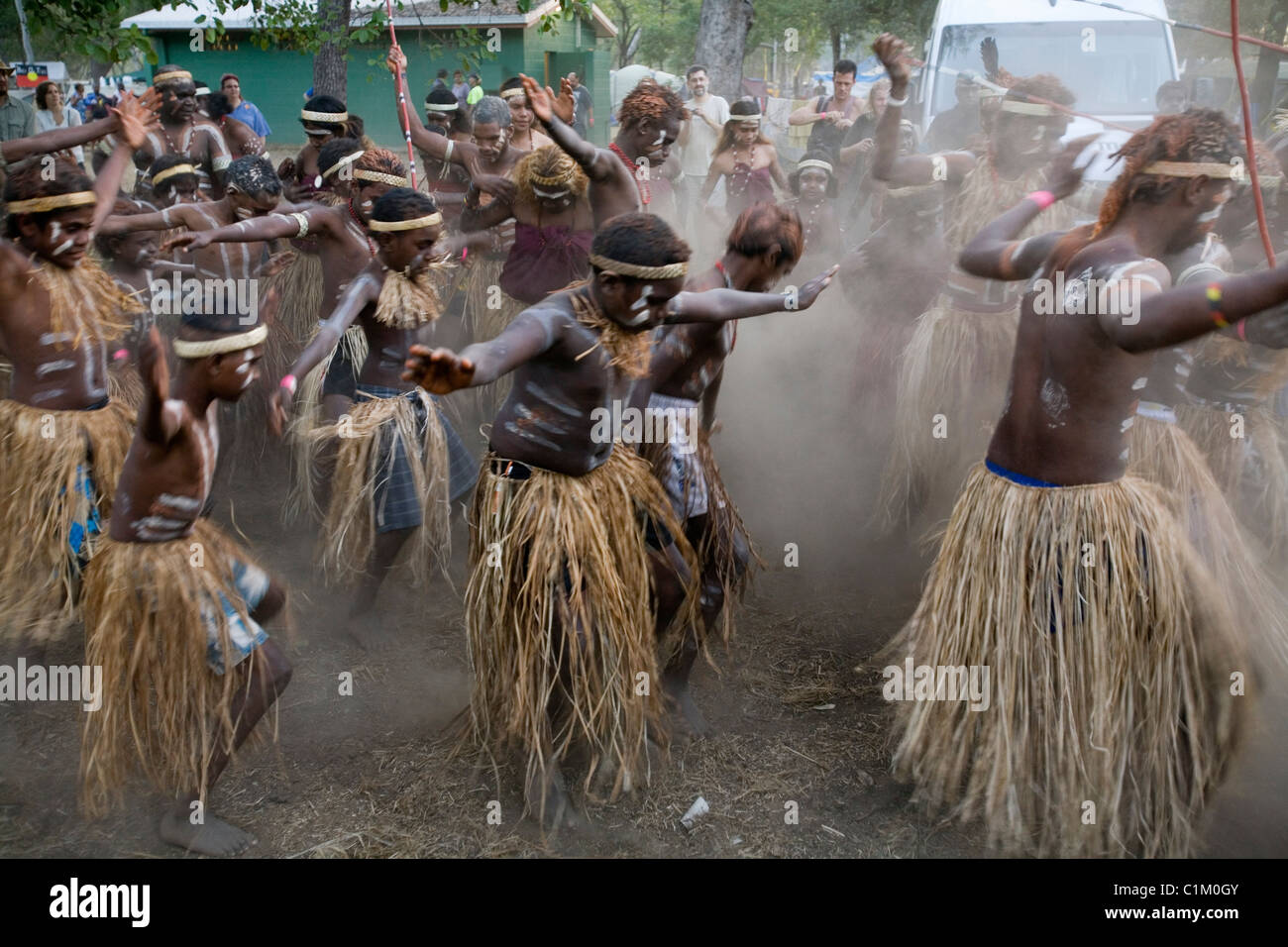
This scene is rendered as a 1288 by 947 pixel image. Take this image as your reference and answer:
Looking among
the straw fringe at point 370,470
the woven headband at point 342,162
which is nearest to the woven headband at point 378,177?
the woven headband at point 342,162

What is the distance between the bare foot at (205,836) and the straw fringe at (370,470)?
1195 millimetres

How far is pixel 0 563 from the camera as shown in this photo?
11.0 feet

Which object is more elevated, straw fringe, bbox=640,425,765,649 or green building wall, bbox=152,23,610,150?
green building wall, bbox=152,23,610,150

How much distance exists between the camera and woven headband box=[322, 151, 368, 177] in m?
4.61

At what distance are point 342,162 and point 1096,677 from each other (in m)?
3.81

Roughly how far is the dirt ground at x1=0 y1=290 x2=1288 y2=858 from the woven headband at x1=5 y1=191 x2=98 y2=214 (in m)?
1.52

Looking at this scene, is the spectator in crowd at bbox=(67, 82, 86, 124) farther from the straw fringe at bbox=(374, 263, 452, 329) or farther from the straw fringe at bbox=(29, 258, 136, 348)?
the straw fringe at bbox=(374, 263, 452, 329)

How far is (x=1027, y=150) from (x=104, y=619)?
414 cm

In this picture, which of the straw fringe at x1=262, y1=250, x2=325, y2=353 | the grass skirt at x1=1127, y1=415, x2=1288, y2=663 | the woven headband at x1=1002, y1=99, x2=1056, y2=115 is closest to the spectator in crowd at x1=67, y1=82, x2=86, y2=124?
the straw fringe at x1=262, y1=250, x2=325, y2=353

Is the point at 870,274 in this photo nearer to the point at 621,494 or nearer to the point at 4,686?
the point at 621,494

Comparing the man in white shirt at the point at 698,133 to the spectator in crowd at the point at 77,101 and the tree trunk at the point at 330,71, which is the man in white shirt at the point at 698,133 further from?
the spectator in crowd at the point at 77,101

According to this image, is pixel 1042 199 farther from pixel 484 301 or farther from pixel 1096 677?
pixel 484 301

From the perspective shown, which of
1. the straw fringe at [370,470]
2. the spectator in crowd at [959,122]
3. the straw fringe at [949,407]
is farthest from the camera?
the spectator in crowd at [959,122]

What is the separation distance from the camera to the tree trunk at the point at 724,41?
10070mm
